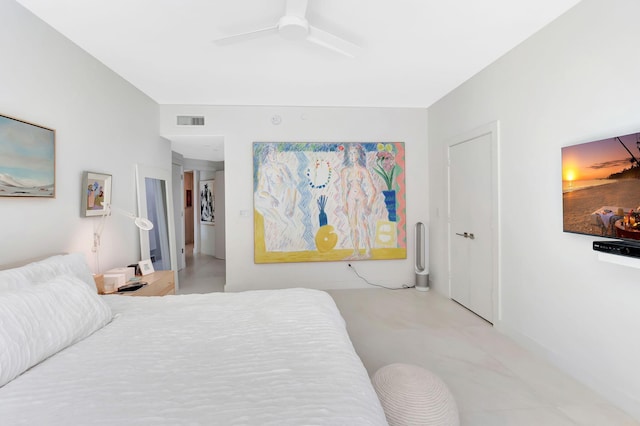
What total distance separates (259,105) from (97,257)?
2.69 metres

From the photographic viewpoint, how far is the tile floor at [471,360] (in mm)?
1762

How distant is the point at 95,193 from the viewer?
268 cm

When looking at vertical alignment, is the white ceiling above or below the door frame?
above

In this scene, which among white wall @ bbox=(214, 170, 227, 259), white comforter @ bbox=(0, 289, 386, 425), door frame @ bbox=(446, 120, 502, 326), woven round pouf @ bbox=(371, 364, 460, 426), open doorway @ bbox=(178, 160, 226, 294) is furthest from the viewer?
white wall @ bbox=(214, 170, 227, 259)

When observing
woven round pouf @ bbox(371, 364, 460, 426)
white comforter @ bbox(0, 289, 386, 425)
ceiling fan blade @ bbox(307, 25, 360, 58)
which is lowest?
woven round pouf @ bbox(371, 364, 460, 426)

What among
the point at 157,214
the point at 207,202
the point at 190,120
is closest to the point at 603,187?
the point at 190,120

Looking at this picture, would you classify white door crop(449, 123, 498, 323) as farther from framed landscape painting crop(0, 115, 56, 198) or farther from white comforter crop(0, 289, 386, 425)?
framed landscape painting crop(0, 115, 56, 198)

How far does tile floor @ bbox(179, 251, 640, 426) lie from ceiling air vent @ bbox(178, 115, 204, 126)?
309cm

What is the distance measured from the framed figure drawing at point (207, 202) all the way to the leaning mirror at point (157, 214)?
2793 millimetres

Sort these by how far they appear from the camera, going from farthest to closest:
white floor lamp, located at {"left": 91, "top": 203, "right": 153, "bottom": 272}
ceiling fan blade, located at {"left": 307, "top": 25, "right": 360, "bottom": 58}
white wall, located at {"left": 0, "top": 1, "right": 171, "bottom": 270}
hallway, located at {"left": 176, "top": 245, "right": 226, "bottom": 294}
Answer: hallway, located at {"left": 176, "top": 245, "right": 226, "bottom": 294} → white floor lamp, located at {"left": 91, "top": 203, "right": 153, "bottom": 272} → ceiling fan blade, located at {"left": 307, "top": 25, "right": 360, "bottom": 58} → white wall, located at {"left": 0, "top": 1, "right": 171, "bottom": 270}

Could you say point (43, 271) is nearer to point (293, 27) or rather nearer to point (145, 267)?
point (145, 267)

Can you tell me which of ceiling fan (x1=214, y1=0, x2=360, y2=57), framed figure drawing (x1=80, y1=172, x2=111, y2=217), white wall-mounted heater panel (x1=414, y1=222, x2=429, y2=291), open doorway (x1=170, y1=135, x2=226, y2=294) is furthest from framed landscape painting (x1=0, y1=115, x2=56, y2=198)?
white wall-mounted heater panel (x1=414, y1=222, x2=429, y2=291)

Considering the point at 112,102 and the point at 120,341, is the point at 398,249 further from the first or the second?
the point at 112,102

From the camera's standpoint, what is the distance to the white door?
3002 millimetres
